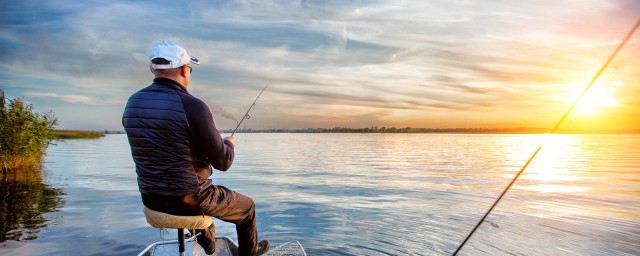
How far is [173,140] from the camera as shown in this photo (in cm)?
434

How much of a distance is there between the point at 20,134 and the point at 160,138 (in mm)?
21232

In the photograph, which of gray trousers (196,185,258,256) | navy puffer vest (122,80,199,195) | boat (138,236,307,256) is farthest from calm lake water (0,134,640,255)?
navy puffer vest (122,80,199,195)

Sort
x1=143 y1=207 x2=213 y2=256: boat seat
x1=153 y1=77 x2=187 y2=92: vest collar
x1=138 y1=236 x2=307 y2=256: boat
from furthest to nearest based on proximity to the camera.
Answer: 1. x1=138 y1=236 x2=307 y2=256: boat
2. x1=143 y1=207 x2=213 y2=256: boat seat
3. x1=153 y1=77 x2=187 y2=92: vest collar

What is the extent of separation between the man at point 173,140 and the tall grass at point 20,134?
67.3 ft

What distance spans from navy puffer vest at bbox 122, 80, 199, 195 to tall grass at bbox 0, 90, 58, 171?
2052 cm

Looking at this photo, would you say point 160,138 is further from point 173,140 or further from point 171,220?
point 171,220

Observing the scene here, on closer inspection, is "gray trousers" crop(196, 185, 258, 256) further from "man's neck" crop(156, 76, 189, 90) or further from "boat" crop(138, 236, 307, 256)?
"man's neck" crop(156, 76, 189, 90)

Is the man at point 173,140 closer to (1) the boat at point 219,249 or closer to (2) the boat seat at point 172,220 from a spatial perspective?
(2) the boat seat at point 172,220

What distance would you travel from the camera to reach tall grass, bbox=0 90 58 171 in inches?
824

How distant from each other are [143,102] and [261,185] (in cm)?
1459

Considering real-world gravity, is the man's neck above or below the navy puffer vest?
above

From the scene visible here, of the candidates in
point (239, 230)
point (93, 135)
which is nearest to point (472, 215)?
point (239, 230)

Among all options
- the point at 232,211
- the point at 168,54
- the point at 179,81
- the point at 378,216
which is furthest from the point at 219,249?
the point at 378,216

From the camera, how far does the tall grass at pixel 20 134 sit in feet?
68.6
